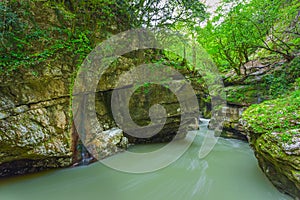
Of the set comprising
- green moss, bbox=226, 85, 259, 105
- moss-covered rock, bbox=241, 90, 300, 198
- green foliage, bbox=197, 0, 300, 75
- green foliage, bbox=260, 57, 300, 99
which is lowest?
moss-covered rock, bbox=241, 90, 300, 198

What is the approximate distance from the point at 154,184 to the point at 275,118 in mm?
2687

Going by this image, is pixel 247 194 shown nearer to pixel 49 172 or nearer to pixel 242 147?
pixel 242 147

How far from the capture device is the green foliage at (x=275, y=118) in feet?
8.00

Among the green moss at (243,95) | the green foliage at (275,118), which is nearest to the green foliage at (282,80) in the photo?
the green moss at (243,95)

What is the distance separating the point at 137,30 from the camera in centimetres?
516

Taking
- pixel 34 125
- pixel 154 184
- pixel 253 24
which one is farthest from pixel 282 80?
pixel 34 125

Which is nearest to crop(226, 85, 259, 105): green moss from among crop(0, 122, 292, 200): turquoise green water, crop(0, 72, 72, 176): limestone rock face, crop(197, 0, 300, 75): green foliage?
crop(197, 0, 300, 75): green foliage

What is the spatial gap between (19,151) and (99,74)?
2520mm

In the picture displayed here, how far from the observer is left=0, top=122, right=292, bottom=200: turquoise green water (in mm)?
2836

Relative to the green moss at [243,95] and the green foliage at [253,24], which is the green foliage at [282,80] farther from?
the green foliage at [253,24]

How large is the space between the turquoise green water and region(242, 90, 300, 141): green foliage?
118cm

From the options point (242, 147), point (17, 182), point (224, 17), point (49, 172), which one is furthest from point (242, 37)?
point (17, 182)

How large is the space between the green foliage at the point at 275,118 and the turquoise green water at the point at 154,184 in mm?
1183

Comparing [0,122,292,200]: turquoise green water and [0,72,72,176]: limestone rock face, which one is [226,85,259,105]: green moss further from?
[0,72,72,176]: limestone rock face
